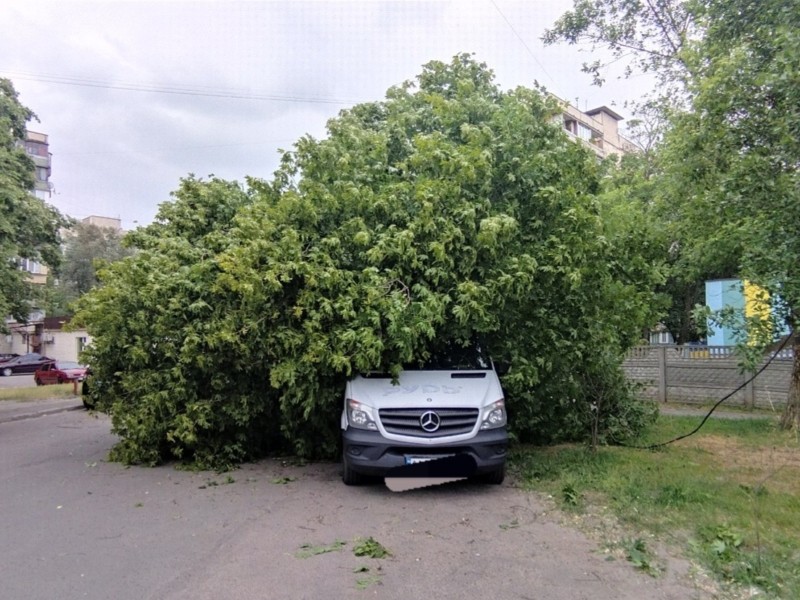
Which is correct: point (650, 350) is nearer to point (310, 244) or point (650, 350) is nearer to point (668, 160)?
point (668, 160)

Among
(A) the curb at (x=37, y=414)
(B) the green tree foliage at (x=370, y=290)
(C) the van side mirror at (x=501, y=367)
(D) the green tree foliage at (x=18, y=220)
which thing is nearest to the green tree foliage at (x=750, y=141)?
(B) the green tree foliage at (x=370, y=290)

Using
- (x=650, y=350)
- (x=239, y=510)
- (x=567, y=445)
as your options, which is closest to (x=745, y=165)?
(x=567, y=445)

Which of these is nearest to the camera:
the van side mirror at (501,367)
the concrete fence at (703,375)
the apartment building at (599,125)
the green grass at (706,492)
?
the green grass at (706,492)

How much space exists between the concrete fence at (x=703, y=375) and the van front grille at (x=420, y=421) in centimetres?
737

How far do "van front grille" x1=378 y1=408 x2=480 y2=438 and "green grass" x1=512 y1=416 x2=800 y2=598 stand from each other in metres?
1.23

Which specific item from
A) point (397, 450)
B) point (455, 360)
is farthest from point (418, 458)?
point (455, 360)

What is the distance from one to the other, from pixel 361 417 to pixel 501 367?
211 cm

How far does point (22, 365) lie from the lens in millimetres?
36219

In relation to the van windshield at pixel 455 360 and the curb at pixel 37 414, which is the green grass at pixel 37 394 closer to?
the curb at pixel 37 414

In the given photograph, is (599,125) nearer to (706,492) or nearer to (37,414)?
(37,414)

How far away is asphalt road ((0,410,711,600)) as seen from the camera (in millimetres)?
4043

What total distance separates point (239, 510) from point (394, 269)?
3050 millimetres

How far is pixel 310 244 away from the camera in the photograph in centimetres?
711

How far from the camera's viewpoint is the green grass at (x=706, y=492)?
4.48 m
